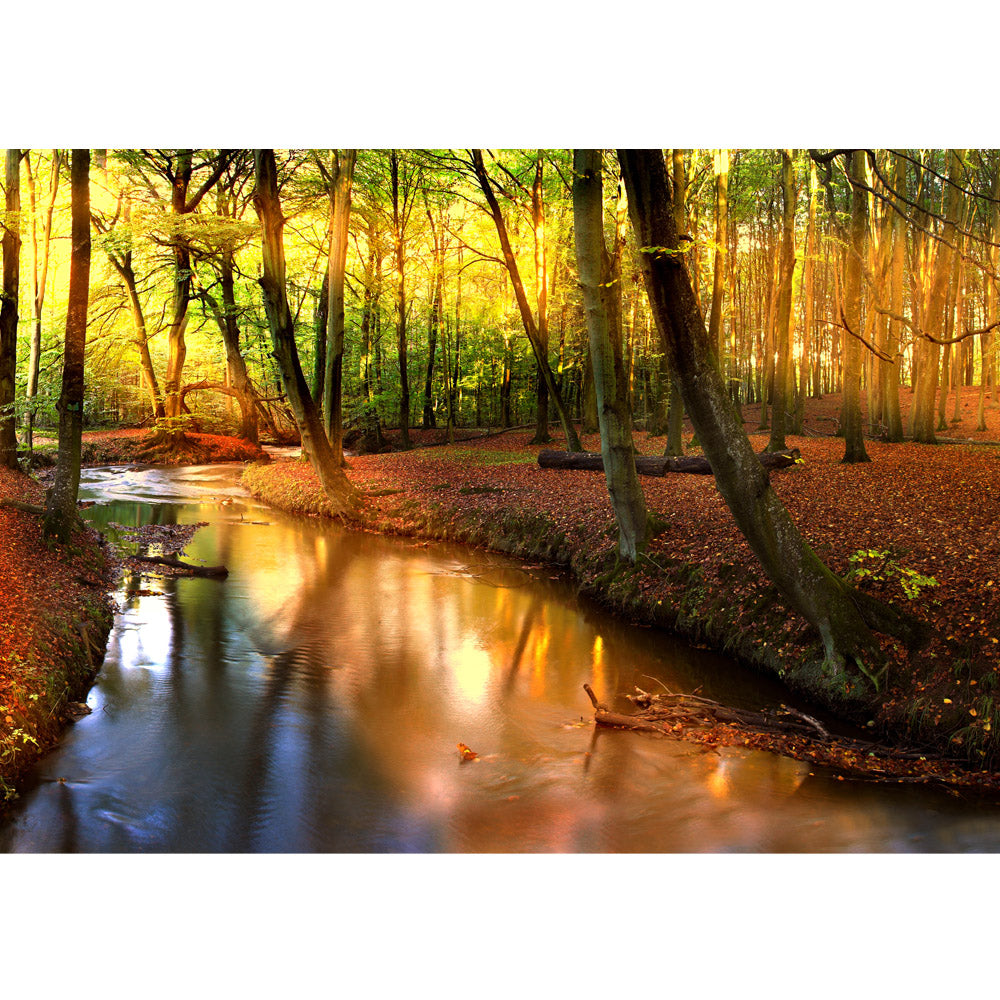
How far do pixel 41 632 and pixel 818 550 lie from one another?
6449 mm

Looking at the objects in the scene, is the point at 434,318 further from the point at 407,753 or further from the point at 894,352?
the point at 407,753

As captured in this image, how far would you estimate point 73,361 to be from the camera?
7.12m

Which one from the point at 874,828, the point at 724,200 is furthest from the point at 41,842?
the point at 724,200

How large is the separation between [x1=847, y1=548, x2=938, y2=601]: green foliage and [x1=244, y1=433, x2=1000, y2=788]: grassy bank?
0.02 m

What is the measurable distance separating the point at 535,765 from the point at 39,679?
3286 mm

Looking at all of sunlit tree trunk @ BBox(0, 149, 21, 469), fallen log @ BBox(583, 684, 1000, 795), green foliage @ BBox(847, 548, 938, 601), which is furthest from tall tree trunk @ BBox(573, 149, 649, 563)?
sunlit tree trunk @ BBox(0, 149, 21, 469)

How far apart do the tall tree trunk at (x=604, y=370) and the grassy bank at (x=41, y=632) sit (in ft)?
17.6

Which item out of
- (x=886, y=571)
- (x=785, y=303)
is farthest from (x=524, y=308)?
(x=886, y=571)

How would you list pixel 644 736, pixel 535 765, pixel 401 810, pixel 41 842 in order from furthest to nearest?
1. pixel 644 736
2. pixel 535 765
3. pixel 401 810
4. pixel 41 842

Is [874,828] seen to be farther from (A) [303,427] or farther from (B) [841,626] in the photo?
(A) [303,427]

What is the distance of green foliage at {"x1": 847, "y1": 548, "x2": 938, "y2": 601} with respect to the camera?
534 centimetres

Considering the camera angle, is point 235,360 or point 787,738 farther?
point 235,360

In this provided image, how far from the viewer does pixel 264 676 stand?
5977 mm

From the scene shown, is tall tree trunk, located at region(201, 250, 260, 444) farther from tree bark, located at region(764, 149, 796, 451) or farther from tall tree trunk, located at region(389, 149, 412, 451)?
tree bark, located at region(764, 149, 796, 451)
